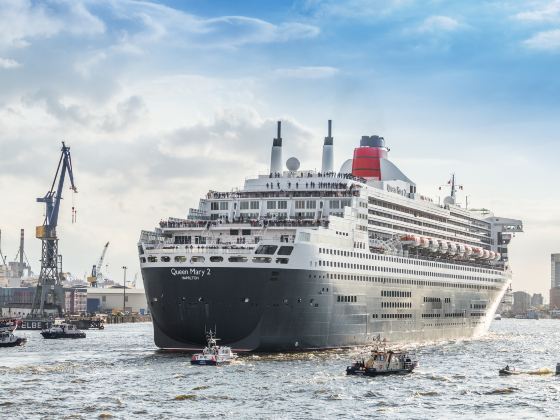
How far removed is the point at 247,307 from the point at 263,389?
1881 centimetres

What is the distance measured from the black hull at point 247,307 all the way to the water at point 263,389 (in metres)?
1.80

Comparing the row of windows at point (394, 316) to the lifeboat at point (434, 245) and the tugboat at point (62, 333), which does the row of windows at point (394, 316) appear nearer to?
the lifeboat at point (434, 245)

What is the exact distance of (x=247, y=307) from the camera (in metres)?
96.6

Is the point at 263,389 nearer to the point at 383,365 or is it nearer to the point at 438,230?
the point at 383,365

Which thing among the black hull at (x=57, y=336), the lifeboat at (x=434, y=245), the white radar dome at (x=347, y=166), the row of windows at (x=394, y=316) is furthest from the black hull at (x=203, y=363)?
the black hull at (x=57, y=336)

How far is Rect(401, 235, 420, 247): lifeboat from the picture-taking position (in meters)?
127

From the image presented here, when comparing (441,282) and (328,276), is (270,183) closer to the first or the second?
(328,276)

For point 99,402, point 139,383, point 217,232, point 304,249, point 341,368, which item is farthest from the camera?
point 217,232

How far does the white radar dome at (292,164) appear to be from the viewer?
124250mm

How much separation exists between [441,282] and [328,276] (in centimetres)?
3562

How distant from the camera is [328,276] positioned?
103750 millimetres

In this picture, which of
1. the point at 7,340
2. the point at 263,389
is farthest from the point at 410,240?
the point at 263,389

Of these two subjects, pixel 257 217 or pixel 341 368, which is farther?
pixel 257 217

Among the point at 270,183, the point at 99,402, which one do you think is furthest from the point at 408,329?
the point at 99,402
